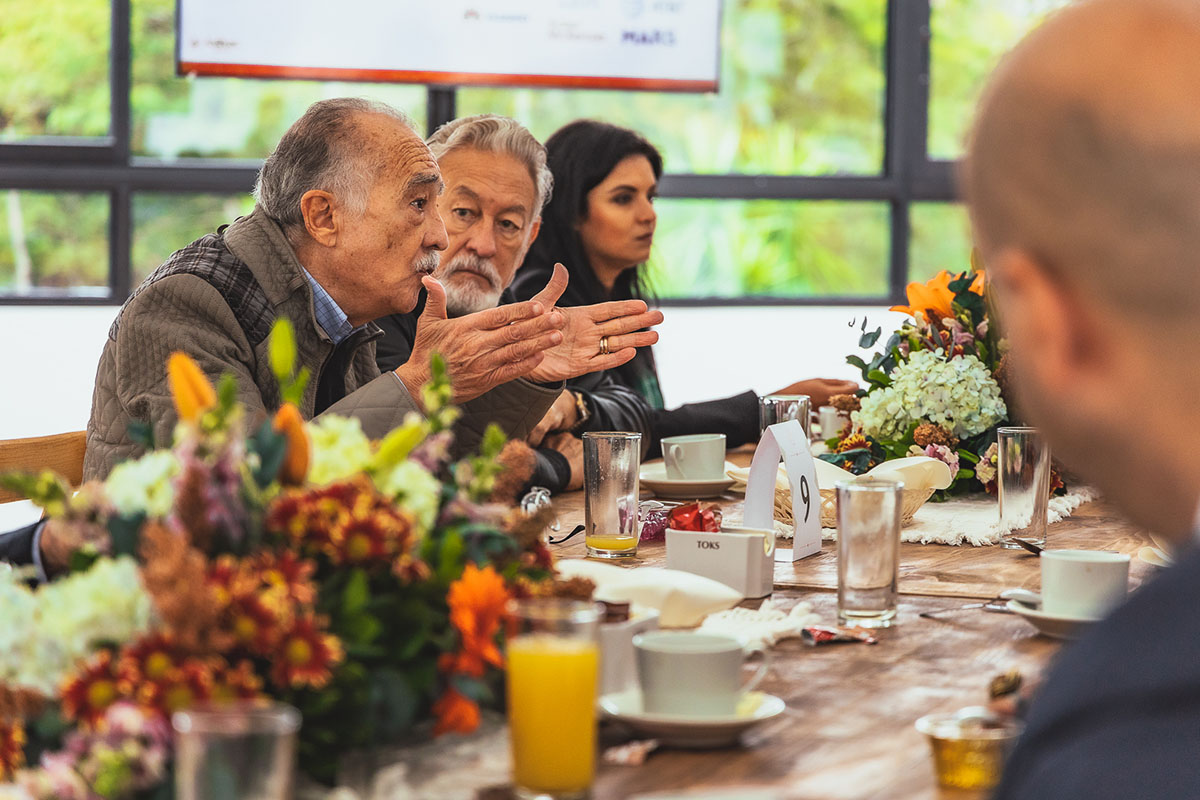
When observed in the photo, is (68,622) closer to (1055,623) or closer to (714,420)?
(1055,623)

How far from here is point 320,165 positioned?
2.16 metres

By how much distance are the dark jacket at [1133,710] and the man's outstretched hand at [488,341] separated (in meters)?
1.47

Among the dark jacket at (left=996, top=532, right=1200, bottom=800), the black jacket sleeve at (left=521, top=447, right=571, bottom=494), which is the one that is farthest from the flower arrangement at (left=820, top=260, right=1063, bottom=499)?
the dark jacket at (left=996, top=532, right=1200, bottom=800)

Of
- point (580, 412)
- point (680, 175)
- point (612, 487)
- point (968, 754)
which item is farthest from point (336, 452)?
point (680, 175)

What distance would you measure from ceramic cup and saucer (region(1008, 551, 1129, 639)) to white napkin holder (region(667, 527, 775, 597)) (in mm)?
275

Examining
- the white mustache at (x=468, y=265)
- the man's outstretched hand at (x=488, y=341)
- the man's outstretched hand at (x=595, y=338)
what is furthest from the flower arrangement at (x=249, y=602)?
the white mustache at (x=468, y=265)

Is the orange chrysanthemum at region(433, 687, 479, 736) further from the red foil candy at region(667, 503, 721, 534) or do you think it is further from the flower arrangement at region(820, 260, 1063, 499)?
the flower arrangement at region(820, 260, 1063, 499)

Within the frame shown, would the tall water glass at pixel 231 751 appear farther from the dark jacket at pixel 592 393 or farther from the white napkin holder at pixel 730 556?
the dark jacket at pixel 592 393

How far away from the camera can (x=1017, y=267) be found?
0.67 meters

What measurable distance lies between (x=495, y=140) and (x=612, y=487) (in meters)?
1.28

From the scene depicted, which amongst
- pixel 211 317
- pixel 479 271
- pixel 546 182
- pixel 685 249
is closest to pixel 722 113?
pixel 685 249

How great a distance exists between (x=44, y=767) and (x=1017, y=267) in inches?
24.5

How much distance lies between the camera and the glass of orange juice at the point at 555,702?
86 centimetres

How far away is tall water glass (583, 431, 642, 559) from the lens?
1.78 m
